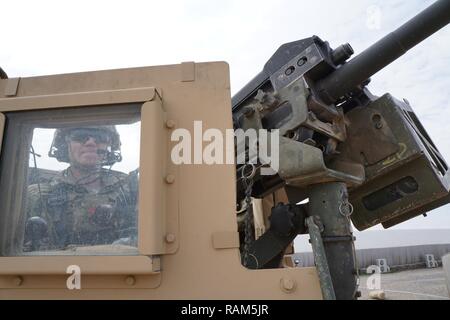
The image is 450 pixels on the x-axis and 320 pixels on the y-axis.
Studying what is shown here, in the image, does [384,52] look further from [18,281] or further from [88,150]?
[18,281]

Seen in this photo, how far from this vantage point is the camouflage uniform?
1590 millimetres

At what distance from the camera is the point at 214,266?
1584 mm

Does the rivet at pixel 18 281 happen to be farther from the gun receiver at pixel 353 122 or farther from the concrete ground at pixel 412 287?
the concrete ground at pixel 412 287

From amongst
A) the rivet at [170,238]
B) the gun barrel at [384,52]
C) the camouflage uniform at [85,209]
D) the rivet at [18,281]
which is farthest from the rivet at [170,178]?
the gun barrel at [384,52]

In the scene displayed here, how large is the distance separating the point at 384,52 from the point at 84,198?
1860 millimetres

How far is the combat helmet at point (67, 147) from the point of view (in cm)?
169

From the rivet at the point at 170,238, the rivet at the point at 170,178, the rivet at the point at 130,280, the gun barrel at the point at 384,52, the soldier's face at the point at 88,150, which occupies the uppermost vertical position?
the gun barrel at the point at 384,52

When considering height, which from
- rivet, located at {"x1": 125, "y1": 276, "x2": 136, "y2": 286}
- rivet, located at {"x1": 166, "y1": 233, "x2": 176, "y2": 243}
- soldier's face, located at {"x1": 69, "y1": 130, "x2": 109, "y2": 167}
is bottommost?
rivet, located at {"x1": 125, "y1": 276, "x2": 136, "y2": 286}

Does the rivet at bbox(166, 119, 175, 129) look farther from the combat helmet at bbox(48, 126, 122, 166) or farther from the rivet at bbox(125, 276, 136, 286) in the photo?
the rivet at bbox(125, 276, 136, 286)

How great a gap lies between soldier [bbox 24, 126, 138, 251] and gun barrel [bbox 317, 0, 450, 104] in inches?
53.1

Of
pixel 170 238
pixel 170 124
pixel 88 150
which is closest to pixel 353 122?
pixel 170 124

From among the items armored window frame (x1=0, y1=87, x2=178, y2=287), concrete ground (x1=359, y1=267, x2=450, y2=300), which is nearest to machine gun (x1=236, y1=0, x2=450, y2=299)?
armored window frame (x1=0, y1=87, x2=178, y2=287)
